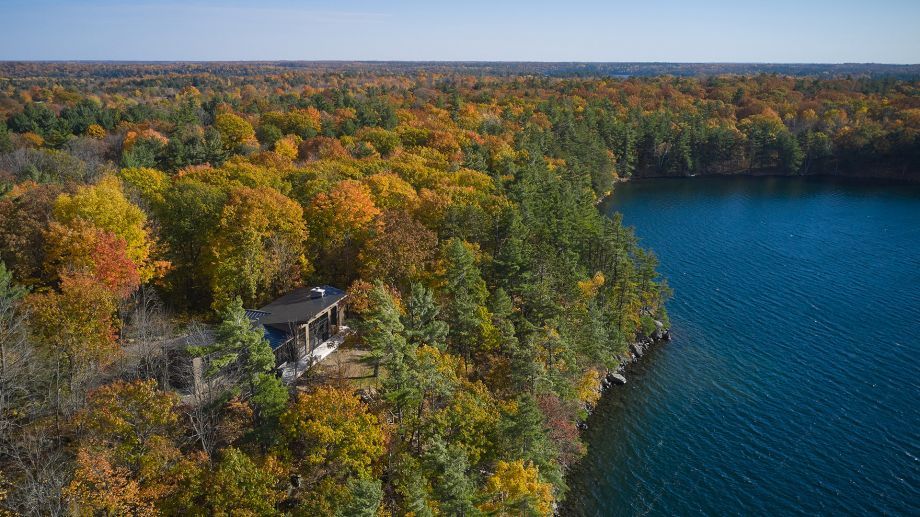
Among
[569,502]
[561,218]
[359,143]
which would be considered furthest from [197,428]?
[359,143]

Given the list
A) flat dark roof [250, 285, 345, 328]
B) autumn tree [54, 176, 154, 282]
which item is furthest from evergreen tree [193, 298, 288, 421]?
autumn tree [54, 176, 154, 282]

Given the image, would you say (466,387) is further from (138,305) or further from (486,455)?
(138,305)

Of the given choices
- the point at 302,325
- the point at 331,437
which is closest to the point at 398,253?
the point at 302,325

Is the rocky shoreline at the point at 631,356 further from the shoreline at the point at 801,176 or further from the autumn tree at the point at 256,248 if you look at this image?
the shoreline at the point at 801,176

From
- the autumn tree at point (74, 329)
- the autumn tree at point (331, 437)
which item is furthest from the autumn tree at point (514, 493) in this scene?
the autumn tree at point (74, 329)

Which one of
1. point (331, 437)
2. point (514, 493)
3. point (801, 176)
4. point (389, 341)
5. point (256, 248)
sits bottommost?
point (514, 493)

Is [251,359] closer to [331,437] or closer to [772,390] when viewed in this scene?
[331,437]

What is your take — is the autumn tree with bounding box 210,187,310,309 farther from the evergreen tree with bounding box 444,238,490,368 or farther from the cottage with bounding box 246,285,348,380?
the evergreen tree with bounding box 444,238,490,368
